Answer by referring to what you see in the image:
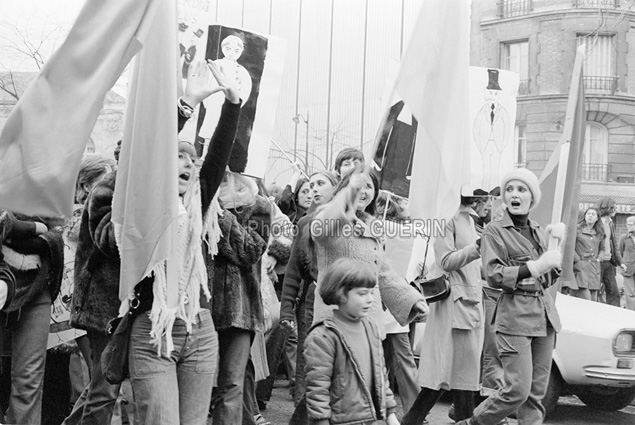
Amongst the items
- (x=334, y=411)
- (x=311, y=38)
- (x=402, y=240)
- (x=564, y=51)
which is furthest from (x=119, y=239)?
(x=564, y=51)

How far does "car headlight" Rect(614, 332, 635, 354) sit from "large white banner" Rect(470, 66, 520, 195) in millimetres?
1606

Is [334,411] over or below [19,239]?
below

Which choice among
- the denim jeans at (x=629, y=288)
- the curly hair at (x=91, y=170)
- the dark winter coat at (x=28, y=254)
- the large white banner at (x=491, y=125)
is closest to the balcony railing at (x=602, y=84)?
the denim jeans at (x=629, y=288)

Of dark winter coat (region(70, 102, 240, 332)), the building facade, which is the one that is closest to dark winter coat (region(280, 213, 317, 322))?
dark winter coat (region(70, 102, 240, 332))

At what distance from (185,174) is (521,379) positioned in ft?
8.96

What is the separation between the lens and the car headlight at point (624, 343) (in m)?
7.82

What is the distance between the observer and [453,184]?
5320mm

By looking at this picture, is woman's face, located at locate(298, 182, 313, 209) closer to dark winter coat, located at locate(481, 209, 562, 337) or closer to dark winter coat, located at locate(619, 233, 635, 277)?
dark winter coat, located at locate(481, 209, 562, 337)

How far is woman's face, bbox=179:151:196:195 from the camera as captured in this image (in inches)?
181

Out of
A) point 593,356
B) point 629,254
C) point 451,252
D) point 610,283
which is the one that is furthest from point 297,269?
point 629,254

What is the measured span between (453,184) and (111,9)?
6.76 feet

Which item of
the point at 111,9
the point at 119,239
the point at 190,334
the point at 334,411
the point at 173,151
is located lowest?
the point at 334,411

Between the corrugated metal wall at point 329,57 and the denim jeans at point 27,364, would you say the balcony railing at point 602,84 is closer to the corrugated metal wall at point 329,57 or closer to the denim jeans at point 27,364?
the corrugated metal wall at point 329,57

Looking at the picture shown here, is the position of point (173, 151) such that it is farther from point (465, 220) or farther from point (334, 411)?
point (465, 220)
